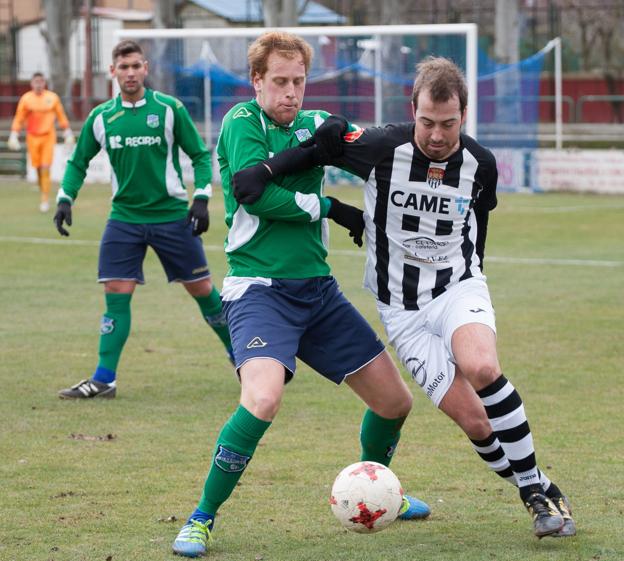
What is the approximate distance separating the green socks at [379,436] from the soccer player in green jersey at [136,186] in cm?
315

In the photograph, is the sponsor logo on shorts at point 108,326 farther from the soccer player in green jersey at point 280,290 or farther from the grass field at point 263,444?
the soccer player in green jersey at point 280,290

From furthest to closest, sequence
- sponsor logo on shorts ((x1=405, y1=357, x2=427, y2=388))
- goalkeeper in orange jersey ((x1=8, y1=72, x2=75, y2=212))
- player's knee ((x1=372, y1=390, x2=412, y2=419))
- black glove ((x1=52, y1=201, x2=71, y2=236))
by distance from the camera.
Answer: goalkeeper in orange jersey ((x1=8, y1=72, x2=75, y2=212)), black glove ((x1=52, y1=201, x2=71, y2=236)), player's knee ((x1=372, y1=390, x2=412, y2=419)), sponsor logo on shorts ((x1=405, y1=357, x2=427, y2=388))

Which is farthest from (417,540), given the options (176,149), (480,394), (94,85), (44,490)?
(94,85)

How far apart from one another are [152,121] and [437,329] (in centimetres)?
385

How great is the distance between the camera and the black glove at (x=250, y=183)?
4996 mm

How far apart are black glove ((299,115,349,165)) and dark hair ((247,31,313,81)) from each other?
0.28 metres

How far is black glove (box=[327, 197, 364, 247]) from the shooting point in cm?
531

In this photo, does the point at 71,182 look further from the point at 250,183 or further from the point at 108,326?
the point at 250,183

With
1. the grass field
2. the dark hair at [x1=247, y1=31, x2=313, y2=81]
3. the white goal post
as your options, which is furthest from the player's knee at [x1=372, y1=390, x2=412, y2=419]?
the white goal post

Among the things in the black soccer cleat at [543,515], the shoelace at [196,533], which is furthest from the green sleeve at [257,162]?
the black soccer cleat at [543,515]

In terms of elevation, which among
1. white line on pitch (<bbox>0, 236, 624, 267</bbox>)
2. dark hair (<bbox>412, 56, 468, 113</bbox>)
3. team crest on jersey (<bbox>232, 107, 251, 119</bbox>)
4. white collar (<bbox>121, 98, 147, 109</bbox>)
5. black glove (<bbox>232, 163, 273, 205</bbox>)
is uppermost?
dark hair (<bbox>412, 56, 468, 113</bbox>)

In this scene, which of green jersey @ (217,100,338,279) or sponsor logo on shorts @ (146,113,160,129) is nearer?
green jersey @ (217,100,338,279)

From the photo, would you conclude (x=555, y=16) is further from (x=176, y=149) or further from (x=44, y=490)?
(x=44, y=490)

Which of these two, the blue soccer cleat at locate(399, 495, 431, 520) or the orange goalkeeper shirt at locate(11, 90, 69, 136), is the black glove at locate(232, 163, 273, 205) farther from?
the orange goalkeeper shirt at locate(11, 90, 69, 136)
